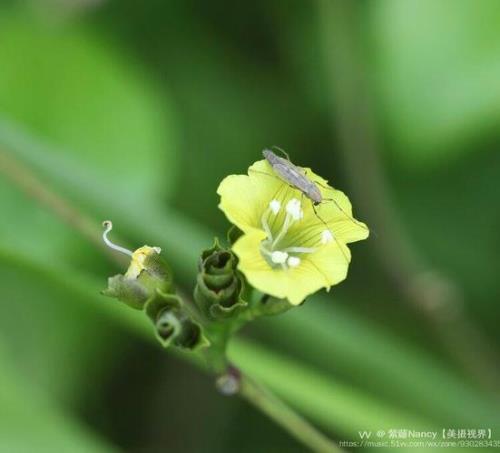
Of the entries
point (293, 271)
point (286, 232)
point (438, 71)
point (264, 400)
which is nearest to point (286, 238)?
point (286, 232)

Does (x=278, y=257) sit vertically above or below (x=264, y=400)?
above

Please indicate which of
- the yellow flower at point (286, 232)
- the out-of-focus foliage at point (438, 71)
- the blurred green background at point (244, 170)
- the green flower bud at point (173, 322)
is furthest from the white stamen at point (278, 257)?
the out-of-focus foliage at point (438, 71)

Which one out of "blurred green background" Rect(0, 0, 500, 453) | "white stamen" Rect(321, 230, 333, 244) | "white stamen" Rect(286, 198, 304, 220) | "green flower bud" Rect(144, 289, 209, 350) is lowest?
"green flower bud" Rect(144, 289, 209, 350)

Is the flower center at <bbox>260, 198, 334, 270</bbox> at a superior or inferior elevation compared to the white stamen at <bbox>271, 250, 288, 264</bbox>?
superior

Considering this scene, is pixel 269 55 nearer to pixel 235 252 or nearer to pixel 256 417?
pixel 256 417

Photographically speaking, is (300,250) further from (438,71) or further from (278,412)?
(438,71)

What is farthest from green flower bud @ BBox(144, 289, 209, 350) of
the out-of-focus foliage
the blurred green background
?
the out-of-focus foliage

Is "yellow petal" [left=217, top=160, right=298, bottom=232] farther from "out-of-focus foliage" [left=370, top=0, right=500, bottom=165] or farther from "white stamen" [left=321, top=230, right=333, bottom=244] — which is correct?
"out-of-focus foliage" [left=370, top=0, right=500, bottom=165]

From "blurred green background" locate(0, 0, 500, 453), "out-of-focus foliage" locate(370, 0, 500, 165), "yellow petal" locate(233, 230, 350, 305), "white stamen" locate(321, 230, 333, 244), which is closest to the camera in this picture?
"yellow petal" locate(233, 230, 350, 305)

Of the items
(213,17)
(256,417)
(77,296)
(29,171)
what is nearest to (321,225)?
(77,296)
